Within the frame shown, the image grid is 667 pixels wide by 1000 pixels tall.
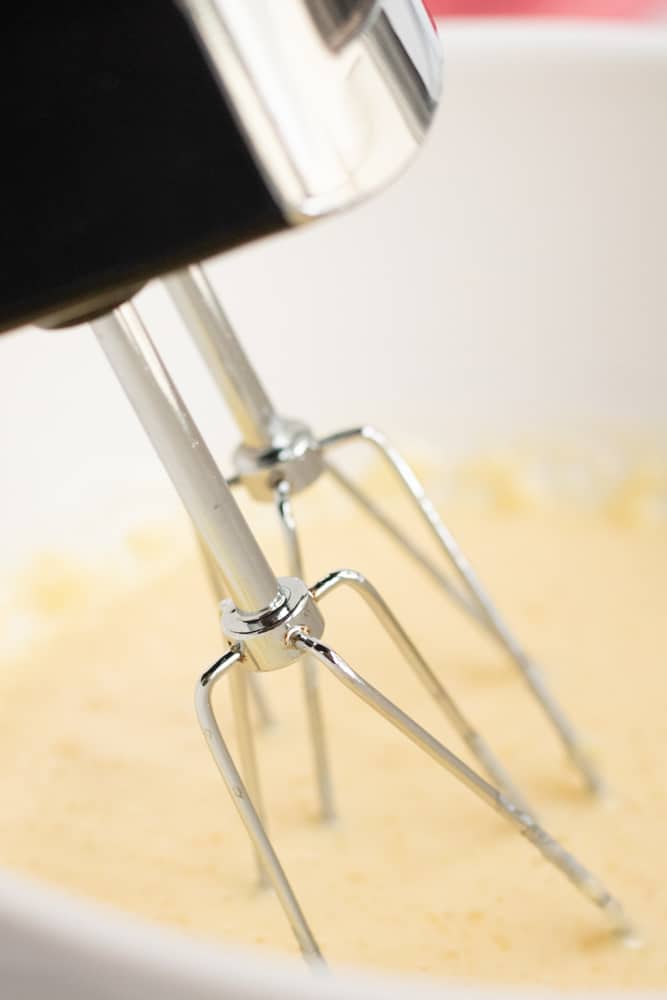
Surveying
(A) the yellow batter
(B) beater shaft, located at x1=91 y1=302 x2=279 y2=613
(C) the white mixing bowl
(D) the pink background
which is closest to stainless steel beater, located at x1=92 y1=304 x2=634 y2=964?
(B) beater shaft, located at x1=91 y1=302 x2=279 y2=613

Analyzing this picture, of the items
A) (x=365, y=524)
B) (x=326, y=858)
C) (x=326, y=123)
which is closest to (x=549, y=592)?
(x=365, y=524)

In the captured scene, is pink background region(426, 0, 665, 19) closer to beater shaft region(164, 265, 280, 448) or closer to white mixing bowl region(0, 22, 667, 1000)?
white mixing bowl region(0, 22, 667, 1000)

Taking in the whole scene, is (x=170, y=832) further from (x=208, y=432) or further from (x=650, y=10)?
(x=650, y=10)

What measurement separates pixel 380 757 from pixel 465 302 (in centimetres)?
Answer: 29

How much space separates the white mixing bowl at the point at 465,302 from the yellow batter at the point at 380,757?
0.05 meters

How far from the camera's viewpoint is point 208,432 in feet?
2.45

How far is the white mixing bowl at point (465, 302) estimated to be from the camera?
0.71 meters

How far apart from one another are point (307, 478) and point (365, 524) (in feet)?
1.01

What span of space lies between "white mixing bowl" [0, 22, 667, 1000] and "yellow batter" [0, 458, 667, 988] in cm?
5

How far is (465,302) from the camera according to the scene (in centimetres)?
76

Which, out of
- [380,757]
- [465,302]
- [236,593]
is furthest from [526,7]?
[236,593]

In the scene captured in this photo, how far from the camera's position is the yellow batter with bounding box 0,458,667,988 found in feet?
1.55

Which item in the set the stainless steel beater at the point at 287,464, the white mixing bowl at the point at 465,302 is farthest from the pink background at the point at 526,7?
the stainless steel beater at the point at 287,464

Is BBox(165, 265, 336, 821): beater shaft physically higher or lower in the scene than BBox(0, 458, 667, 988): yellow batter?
higher
